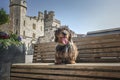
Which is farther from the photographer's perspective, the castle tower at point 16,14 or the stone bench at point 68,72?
the castle tower at point 16,14

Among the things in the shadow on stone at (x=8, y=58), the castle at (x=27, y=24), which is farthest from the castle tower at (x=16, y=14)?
the shadow on stone at (x=8, y=58)

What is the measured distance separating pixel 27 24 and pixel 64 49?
42.9m

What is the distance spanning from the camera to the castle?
1559 inches

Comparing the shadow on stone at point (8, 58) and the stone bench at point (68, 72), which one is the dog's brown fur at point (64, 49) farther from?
the shadow on stone at point (8, 58)

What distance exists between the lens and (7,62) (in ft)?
13.5

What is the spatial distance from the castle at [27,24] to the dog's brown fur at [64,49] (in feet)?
105

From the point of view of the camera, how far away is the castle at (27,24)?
39594mm

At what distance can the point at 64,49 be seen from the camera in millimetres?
3225

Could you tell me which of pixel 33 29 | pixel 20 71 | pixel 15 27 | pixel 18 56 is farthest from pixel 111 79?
pixel 33 29

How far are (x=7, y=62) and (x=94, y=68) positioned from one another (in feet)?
7.33

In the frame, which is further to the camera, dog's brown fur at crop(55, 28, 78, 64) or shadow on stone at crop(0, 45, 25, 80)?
shadow on stone at crop(0, 45, 25, 80)

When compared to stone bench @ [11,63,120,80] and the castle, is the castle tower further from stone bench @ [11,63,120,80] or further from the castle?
stone bench @ [11,63,120,80]

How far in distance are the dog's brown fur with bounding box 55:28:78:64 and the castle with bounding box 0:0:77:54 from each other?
31859mm

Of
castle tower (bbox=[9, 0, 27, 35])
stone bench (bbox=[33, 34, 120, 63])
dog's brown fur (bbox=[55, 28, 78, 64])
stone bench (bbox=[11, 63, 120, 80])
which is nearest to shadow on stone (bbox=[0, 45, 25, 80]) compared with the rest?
stone bench (bbox=[11, 63, 120, 80])
